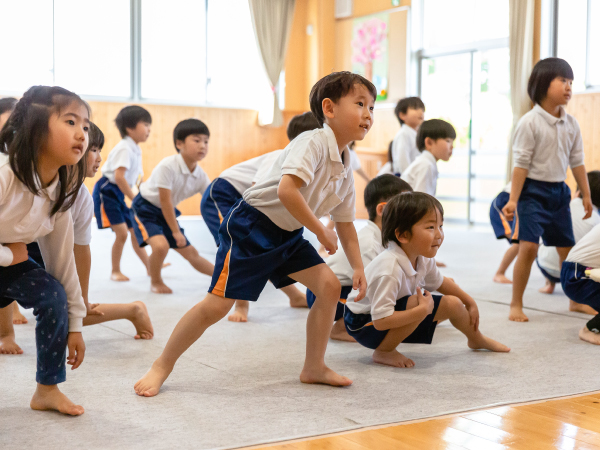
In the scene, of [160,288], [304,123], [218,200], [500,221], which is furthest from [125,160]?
[500,221]

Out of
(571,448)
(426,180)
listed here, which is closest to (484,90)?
(426,180)

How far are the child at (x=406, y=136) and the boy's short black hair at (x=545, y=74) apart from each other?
5.30ft

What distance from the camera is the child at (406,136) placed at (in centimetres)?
452

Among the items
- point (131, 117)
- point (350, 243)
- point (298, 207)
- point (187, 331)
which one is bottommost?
point (187, 331)

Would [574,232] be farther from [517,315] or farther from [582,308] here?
[517,315]

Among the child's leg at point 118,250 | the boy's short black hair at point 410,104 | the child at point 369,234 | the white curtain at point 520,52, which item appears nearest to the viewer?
the child at point 369,234

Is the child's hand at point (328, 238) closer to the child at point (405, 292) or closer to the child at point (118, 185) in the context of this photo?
the child at point (405, 292)

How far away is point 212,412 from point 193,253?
1833 mm

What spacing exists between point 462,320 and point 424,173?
1.60m

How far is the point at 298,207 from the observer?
1.68 meters

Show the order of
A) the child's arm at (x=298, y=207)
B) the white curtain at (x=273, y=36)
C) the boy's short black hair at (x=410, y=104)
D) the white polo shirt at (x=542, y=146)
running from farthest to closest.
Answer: the white curtain at (x=273, y=36) → the boy's short black hair at (x=410, y=104) → the white polo shirt at (x=542, y=146) → the child's arm at (x=298, y=207)

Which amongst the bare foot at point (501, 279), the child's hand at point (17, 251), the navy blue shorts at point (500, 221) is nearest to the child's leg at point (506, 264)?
the bare foot at point (501, 279)

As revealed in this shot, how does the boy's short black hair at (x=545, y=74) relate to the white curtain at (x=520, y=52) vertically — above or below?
below

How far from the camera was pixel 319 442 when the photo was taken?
1.40 m
